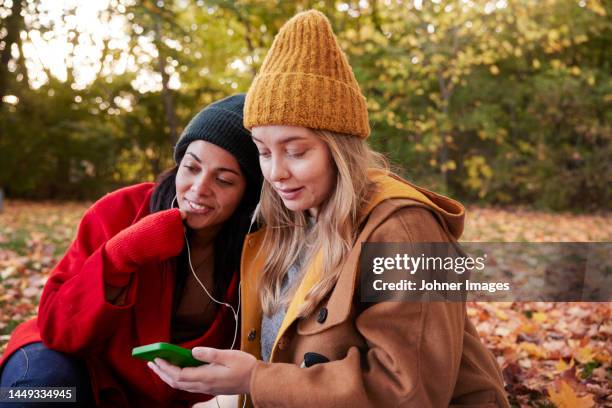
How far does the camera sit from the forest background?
1141cm

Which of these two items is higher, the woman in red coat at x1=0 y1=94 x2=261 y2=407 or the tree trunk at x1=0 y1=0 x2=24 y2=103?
the tree trunk at x1=0 y1=0 x2=24 y2=103

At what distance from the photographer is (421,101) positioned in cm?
1409

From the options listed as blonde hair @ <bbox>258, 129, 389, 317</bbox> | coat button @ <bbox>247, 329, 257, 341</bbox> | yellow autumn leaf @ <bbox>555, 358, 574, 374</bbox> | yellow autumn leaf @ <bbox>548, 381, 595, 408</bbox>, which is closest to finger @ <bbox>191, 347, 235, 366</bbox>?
blonde hair @ <bbox>258, 129, 389, 317</bbox>

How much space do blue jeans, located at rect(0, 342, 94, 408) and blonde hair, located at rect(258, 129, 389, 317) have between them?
0.78m

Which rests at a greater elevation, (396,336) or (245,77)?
(245,77)

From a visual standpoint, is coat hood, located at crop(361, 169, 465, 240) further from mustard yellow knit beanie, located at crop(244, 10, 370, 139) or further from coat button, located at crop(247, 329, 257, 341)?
coat button, located at crop(247, 329, 257, 341)

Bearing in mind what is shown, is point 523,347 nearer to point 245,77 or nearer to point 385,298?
point 385,298

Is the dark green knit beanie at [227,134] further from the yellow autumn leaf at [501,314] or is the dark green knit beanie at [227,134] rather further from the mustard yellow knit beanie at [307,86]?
the yellow autumn leaf at [501,314]

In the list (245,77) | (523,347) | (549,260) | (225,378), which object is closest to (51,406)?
(225,378)

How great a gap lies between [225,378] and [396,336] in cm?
54

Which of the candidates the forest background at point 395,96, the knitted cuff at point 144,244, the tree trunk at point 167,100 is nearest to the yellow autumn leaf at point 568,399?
the knitted cuff at point 144,244

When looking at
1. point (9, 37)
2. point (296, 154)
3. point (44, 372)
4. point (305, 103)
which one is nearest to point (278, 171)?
point (296, 154)

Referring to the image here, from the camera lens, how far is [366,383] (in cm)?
157

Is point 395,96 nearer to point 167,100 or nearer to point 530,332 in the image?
point 167,100
